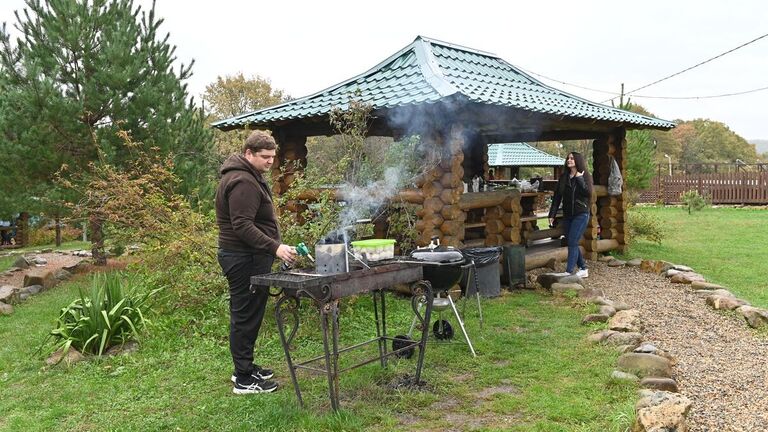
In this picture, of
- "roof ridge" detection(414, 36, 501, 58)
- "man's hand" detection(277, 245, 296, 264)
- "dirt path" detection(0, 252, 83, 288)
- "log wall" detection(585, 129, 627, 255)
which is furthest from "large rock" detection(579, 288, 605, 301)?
"dirt path" detection(0, 252, 83, 288)

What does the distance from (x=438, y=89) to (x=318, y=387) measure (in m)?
4.09

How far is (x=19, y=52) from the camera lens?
34.8 feet

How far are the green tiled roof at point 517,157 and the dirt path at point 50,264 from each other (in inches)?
441

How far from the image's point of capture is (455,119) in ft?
25.4

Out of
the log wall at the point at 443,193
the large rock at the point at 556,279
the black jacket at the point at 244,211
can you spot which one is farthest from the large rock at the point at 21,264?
the large rock at the point at 556,279

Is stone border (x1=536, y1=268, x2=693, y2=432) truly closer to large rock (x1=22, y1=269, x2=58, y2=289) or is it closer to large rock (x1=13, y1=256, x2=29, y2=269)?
large rock (x1=22, y1=269, x2=58, y2=289)

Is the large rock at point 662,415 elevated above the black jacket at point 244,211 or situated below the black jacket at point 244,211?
below

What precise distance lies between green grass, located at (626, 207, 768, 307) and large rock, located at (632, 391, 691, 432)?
4.83 metres

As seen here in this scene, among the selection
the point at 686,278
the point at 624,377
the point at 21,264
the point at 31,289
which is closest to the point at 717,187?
the point at 686,278

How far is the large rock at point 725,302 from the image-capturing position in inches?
277

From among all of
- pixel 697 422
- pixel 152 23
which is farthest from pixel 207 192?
pixel 697 422

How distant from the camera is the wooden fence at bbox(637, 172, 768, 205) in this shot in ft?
83.8

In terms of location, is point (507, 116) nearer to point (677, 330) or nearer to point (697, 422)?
point (677, 330)

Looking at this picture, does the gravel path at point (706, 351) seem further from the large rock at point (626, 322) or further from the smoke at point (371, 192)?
the smoke at point (371, 192)
